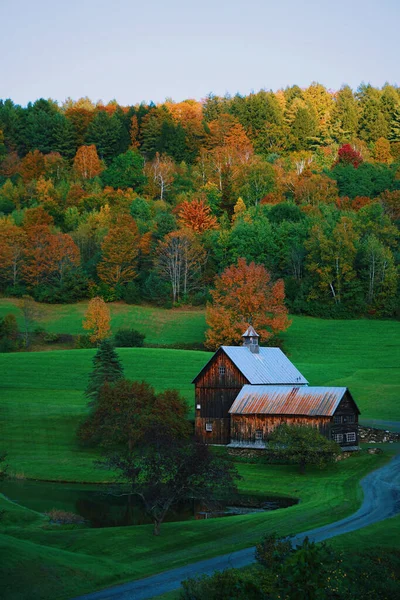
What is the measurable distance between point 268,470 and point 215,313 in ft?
119

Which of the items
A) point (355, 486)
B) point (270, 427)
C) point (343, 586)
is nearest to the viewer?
point (343, 586)

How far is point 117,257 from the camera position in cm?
10906

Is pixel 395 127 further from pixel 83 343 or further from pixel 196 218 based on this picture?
pixel 83 343

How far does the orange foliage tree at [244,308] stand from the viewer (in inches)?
3322

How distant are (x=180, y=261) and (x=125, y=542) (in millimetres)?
75392

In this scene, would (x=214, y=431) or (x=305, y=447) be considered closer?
(x=305, y=447)

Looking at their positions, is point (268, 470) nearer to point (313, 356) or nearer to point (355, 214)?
point (313, 356)

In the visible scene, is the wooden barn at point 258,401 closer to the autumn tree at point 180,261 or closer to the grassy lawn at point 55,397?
the grassy lawn at point 55,397

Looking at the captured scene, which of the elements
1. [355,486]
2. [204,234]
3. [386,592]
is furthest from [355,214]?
[386,592]

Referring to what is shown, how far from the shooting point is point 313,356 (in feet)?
274

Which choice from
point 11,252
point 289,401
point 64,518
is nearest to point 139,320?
point 11,252

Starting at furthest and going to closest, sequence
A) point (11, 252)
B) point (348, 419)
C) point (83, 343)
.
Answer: point (11, 252), point (83, 343), point (348, 419)

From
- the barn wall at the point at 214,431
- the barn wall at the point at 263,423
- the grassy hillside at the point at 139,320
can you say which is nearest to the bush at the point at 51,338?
the grassy hillside at the point at 139,320

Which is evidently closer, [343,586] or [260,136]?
[343,586]
